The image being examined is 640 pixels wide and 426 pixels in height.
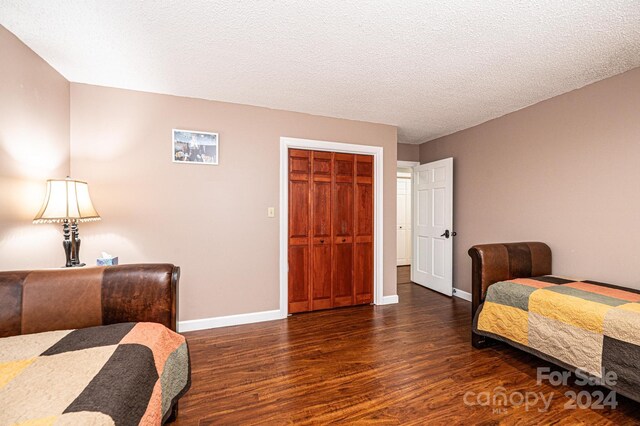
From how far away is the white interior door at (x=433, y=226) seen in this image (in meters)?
3.98

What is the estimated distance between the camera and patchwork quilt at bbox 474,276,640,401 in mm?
1655

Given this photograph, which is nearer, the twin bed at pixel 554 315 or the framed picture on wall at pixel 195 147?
the twin bed at pixel 554 315

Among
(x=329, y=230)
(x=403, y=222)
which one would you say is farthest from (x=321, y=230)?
(x=403, y=222)

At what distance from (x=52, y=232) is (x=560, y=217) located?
4.58 m

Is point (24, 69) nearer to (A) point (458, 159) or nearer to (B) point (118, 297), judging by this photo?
(B) point (118, 297)

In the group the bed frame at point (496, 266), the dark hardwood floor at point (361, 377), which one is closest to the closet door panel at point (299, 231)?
the dark hardwood floor at point (361, 377)

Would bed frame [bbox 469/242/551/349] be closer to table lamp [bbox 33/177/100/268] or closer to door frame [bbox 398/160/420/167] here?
door frame [bbox 398/160/420/167]

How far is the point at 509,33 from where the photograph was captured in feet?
6.06

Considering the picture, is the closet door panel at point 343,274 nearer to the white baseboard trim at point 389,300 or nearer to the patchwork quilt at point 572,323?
the white baseboard trim at point 389,300

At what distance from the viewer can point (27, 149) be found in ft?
6.68

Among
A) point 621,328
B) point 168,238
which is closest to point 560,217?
point 621,328

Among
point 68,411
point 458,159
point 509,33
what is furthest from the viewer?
point 458,159

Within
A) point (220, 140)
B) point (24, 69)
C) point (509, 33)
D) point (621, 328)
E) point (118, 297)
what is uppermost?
point (509, 33)

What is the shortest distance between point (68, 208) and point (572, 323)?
3.51 m
